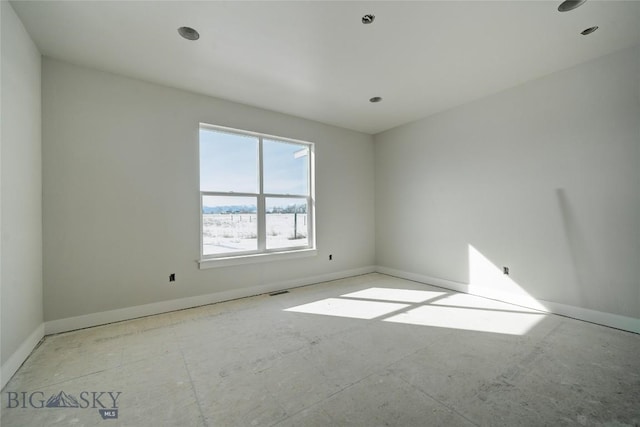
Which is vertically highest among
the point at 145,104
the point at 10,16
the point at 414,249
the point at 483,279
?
the point at 10,16

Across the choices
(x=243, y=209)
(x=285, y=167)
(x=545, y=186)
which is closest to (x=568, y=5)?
(x=545, y=186)

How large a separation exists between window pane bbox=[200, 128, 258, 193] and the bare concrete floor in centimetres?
176

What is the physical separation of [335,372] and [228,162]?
3.05m

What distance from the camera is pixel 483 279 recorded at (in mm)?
3768

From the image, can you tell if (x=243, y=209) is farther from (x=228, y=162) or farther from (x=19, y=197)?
(x=19, y=197)

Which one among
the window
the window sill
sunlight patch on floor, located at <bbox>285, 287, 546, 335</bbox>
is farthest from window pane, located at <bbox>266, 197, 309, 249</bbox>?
sunlight patch on floor, located at <bbox>285, 287, 546, 335</bbox>

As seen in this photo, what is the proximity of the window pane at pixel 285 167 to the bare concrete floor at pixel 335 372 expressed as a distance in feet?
6.66

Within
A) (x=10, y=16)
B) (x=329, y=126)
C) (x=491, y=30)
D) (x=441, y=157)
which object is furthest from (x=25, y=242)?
(x=441, y=157)

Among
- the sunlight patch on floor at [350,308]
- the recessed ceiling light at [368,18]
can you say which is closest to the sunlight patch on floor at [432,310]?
the sunlight patch on floor at [350,308]

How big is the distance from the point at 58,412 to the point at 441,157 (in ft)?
16.2

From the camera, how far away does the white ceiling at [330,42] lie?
2.14 meters

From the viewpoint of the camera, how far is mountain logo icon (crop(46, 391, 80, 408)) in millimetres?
1682

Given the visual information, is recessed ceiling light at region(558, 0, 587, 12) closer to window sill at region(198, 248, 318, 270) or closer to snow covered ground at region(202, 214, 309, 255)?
snow covered ground at region(202, 214, 309, 255)

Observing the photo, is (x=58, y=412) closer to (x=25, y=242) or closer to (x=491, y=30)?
(x=25, y=242)
